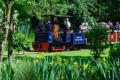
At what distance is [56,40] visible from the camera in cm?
2072

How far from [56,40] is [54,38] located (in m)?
0.21

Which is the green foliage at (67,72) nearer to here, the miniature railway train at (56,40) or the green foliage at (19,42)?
the green foliage at (19,42)

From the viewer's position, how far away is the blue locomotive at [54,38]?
2005cm

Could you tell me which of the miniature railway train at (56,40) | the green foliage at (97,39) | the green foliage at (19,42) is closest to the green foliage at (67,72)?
the green foliage at (97,39)

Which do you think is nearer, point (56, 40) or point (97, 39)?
point (97, 39)

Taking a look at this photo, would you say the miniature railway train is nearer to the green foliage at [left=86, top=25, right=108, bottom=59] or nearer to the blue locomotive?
the blue locomotive

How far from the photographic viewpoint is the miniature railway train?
66.0 feet

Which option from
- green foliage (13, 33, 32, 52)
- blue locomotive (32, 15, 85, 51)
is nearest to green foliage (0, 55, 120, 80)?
green foliage (13, 33, 32, 52)

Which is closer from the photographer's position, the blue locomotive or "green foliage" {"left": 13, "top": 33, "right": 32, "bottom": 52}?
"green foliage" {"left": 13, "top": 33, "right": 32, "bottom": 52}

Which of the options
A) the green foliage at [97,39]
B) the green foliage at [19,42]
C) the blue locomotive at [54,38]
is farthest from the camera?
the blue locomotive at [54,38]

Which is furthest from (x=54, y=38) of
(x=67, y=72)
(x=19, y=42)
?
(x=67, y=72)

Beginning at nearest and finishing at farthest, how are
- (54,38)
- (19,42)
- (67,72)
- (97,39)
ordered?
(67,72)
(97,39)
(19,42)
(54,38)

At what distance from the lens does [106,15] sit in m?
38.4

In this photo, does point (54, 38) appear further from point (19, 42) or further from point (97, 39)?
point (97, 39)
